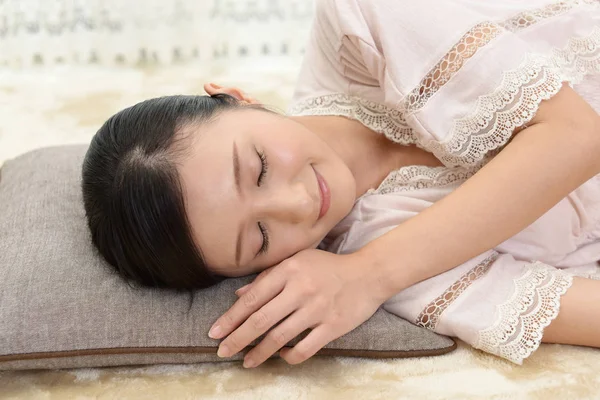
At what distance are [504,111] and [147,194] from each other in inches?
23.6

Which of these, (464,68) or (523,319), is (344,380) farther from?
(464,68)

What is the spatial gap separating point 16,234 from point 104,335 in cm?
32

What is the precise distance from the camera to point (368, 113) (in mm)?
1342

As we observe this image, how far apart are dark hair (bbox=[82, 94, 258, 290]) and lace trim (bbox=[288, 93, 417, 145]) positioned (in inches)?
10.2

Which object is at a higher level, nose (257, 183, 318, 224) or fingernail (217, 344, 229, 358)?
nose (257, 183, 318, 224)

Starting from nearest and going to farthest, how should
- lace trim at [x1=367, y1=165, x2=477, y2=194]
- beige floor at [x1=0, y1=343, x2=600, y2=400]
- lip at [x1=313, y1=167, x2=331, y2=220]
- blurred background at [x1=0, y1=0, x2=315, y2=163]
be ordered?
beige floor at [x1=0, y1=343, x2=600, y2=400] → lip at [x1=313, y1=167, x2=331, y2=220] → lace trim at [x1=367, y1=165, x2=477, y2=194] → blurred background at [x1=0, y1=0, x2=315, y2=163]

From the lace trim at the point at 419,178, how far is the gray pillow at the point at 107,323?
28cm

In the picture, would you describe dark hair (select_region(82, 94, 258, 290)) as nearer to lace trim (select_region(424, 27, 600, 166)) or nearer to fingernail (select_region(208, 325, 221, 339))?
fingernail (select_region(208, 325, 221, 339))

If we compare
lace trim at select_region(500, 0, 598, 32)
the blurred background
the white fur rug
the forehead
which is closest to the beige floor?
the white fur rug

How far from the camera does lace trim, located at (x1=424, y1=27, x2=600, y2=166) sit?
3.56 feet

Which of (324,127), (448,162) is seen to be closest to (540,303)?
(448,162)

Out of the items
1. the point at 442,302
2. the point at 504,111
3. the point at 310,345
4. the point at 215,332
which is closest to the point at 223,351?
the point at 215,332

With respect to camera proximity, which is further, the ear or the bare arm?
the ear

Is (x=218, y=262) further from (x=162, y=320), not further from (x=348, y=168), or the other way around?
(x=348, y=168)
